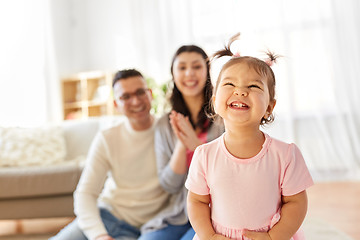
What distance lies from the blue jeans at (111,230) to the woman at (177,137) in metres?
0.11

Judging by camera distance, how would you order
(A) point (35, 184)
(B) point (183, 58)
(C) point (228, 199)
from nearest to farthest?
1. (C) point (228, 199)
2. (B) point (183, 58)
3. (A) point (35, 184)

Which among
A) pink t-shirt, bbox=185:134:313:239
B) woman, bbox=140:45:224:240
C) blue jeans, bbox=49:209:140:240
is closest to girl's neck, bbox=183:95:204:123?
woman, bbox=140:45:224:240

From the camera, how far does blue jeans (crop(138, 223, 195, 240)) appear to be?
1.51 metres

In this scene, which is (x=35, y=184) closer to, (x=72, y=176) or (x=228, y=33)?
(x=72, y=176)

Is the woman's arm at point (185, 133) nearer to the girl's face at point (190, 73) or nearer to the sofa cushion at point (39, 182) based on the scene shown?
the girl's face at point (190, 73)

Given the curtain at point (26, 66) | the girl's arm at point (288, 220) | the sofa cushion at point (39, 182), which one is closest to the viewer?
the girl's arm at point (288, 220)

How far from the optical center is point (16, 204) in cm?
275

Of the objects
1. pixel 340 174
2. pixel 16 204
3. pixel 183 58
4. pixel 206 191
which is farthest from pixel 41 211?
pixel 340 174

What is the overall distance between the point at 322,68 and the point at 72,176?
2.84 m

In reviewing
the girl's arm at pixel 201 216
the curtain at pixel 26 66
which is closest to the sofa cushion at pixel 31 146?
the curtain at pixel 26 66

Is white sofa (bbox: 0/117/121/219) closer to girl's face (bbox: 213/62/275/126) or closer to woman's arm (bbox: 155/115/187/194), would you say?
woman's arm (bbox: 155/115/187/194)

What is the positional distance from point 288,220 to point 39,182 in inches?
86.2

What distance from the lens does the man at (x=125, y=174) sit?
1.65 meters

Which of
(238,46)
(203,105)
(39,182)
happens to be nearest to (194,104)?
(203,105)
